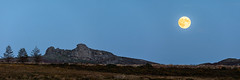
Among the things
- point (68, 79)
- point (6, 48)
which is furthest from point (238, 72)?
point (6, 48)

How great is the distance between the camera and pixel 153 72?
5097cm

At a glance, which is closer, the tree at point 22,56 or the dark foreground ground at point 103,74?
the dark foreground ground at point 103,74

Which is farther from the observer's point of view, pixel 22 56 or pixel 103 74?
pixel 22 56

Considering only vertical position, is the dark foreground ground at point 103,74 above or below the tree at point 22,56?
below

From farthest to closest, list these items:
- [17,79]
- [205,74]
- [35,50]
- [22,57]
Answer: [35,50], [22,57], [205,74], [17,79]

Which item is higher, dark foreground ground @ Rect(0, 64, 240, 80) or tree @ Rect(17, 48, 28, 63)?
tree @ Rect(17, 48, 28, 63)

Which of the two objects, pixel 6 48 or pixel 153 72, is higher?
pixel 6 48

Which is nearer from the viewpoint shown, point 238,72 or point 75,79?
point 75,79

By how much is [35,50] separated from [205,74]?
94405 millimetres

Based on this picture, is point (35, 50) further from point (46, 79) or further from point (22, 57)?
point (46, 79)

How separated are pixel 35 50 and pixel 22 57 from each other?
926 centimetres

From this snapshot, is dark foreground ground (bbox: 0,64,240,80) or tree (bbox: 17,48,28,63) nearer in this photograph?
dark foreground ground (bbox: 0,64,240,80)

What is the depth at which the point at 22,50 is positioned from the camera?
4651 inches

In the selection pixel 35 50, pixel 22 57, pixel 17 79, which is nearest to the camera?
pixel 17 79
